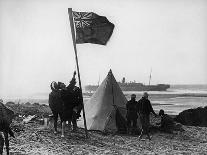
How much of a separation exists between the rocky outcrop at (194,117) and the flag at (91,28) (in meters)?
8.84

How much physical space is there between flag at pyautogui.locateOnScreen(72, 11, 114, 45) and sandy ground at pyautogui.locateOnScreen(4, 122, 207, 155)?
138 inches

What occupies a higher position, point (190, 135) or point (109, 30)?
point (109, 30)

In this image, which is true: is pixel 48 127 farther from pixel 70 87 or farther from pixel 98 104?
pixel 98 104

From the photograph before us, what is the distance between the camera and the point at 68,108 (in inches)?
480

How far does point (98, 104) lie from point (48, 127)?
9.55ft

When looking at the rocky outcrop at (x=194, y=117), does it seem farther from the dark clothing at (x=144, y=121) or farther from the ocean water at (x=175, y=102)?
the ocean water at (x=175, y=102)

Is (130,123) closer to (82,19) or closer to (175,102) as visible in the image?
(82,19)

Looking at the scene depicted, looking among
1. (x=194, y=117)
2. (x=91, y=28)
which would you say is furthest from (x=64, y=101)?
(x=194, y=117)

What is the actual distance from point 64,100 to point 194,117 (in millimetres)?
9449

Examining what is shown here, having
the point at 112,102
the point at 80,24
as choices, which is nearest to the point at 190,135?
the point at 112,102

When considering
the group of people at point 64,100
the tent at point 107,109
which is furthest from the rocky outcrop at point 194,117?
the group of people at point 64,100

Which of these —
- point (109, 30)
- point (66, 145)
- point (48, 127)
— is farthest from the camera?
point (48, 127)

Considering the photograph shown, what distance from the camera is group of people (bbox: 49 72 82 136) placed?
11961mm

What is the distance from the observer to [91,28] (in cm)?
1195
